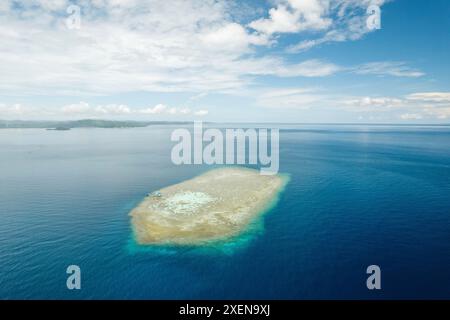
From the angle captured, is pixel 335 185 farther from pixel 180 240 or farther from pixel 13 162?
pixel 13 162

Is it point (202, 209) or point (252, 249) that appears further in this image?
point (202, 209)

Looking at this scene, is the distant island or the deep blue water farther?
the distant island

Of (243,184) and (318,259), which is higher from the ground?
(243,184)

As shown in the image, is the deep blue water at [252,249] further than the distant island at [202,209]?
No

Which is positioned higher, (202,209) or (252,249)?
(202,209)

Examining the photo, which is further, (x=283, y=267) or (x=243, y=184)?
(x=243, y=184)
